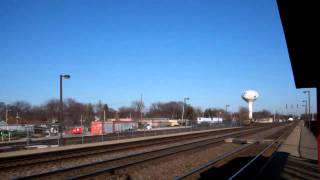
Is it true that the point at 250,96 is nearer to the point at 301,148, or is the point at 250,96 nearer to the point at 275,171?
the point at 301,148

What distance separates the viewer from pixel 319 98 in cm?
1478

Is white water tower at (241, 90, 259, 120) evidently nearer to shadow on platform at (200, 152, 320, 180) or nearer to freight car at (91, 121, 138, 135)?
freight car at (91, 121, 138, 135)

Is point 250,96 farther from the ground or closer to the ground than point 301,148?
farther from the ground

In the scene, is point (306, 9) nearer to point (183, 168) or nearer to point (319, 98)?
point (319, 98)

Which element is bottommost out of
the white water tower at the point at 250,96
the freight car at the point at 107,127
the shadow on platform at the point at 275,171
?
the freight car at the point at 107,127

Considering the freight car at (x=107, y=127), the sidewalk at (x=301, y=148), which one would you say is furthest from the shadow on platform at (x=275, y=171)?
the freight car at (x=107, y=127)

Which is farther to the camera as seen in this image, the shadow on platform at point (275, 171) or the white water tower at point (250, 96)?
the white water tower at point (250, 96)

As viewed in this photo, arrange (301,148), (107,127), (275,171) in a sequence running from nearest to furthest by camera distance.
Result: (275,171) → (301,148) → (107,127)

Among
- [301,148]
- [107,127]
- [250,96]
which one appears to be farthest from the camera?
[250,96]

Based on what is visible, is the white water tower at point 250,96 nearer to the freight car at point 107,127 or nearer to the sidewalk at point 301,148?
the freight car at point 107,127

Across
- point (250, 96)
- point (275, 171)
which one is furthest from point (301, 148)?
point (250, 96)

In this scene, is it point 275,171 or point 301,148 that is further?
point 301,148

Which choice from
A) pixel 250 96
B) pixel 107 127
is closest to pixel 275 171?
pixel 107 127

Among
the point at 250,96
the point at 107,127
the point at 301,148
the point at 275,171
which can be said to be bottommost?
Result: the point at 107,127
